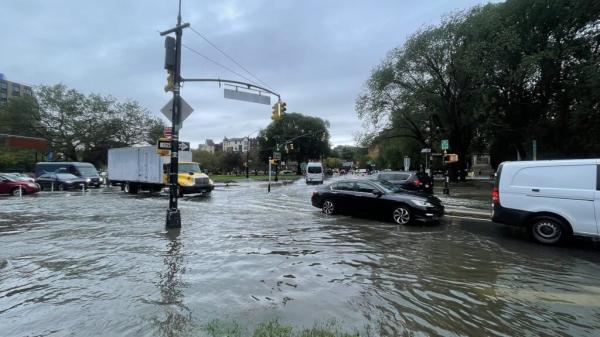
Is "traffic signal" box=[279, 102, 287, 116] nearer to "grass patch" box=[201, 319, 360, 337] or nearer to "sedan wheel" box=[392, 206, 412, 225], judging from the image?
"sedan wheel" box=[392, 206, 412, 225]

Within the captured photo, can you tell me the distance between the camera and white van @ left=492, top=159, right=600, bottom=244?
7.30 metres

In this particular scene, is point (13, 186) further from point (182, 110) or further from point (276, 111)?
point (182, 110)

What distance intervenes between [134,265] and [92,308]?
6.51 feet

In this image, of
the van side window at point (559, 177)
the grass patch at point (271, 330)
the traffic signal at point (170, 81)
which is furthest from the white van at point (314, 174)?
the grass patch at point (271, 330)

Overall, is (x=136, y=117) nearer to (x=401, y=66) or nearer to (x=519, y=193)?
(x=401, y=66)

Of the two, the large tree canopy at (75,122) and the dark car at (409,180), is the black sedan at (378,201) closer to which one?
the dark car at (409,180)

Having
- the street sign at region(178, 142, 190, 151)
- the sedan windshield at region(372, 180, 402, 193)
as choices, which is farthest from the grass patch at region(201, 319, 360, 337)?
the sedan windshield at region(372, 180, 402, 193)

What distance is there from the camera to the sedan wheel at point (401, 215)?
34.6ft

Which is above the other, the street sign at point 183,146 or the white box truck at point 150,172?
the street sign at point 183,146

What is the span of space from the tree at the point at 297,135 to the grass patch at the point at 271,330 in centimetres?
7438

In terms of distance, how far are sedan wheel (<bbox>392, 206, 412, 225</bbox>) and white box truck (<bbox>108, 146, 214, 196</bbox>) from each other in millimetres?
14240

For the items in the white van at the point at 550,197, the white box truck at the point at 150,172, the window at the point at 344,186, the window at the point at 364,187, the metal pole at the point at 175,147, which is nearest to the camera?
the white van at the point at 550,197

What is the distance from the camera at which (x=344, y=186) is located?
1272cm

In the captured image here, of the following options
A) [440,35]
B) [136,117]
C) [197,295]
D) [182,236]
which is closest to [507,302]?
[197,295]
